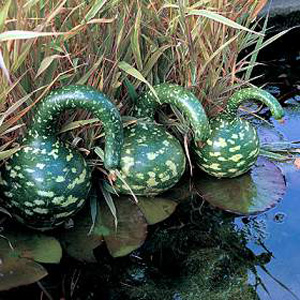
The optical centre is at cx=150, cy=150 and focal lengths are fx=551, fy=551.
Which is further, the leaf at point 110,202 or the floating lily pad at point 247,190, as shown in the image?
the floating lily pad at point 247,190

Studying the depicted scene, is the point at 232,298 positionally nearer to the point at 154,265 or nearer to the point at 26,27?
the point at 154,265

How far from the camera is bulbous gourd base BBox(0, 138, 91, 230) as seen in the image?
1.82 metres

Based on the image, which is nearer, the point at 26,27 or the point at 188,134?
the point at 26,27

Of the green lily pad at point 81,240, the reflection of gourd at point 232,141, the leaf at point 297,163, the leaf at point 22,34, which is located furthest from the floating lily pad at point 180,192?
the leaf at point 22,34

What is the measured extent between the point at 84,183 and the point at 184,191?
48cm

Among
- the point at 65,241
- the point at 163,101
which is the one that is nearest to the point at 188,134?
the point at 163,101

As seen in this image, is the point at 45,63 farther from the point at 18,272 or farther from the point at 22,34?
the point at 18,272

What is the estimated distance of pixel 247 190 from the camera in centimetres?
219

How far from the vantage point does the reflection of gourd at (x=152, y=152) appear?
2.01 meters

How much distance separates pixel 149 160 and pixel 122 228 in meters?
0.27

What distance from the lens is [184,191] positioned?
87.4 inches

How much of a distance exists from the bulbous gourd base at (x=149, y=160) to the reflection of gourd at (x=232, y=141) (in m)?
0.14

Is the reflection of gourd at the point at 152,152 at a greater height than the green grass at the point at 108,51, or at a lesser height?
lesser

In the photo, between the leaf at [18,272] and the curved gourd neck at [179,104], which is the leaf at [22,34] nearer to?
the curved gourd neck at [179,104]
